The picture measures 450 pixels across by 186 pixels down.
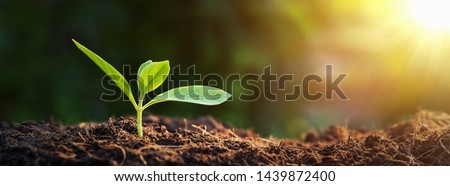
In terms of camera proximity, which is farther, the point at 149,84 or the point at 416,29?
the point at 416,29

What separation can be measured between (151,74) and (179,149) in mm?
221

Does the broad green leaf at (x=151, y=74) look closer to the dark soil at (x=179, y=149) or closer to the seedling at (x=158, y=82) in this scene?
the seedling at (x=158, y=82)

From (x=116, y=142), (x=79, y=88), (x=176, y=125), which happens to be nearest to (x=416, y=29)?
(x=176, y=125)

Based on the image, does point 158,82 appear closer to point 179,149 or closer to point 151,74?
point 151,74

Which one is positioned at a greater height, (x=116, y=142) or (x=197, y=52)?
(x=197, y=52)

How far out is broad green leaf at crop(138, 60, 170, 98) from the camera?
1.22 meters

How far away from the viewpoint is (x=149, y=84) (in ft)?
4.16

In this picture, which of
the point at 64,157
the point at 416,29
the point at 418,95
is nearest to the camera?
the point at 64,157

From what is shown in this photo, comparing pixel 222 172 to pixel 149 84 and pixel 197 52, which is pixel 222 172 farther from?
pixel 197 52

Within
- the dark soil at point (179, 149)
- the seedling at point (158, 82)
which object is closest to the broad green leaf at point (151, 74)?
the seedling at point (158, 82)

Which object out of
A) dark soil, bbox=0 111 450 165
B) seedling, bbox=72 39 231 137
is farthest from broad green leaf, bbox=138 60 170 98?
dark soil, bbox=0 111 450 165

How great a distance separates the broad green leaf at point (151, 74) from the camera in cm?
122

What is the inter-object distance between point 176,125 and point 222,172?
0.64m

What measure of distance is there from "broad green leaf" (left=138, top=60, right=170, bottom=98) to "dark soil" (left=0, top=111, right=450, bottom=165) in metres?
0.11
